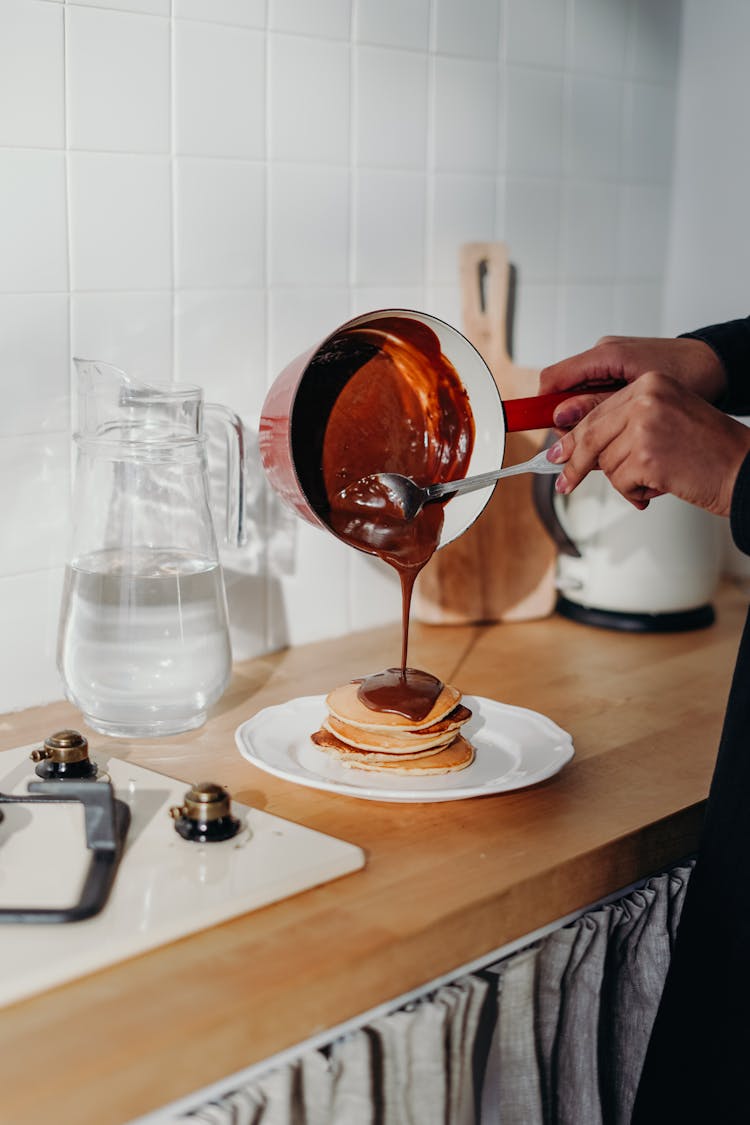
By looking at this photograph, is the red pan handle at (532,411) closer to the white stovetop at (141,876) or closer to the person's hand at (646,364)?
the person's hand at (646,364)

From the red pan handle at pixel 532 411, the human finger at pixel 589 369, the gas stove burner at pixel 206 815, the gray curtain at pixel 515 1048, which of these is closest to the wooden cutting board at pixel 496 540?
the human finger at pixel 589 369

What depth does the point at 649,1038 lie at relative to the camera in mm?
1023

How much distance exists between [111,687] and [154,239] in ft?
1.49

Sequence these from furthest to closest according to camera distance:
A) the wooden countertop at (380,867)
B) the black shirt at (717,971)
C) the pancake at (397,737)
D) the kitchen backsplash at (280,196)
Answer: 1. the kitchen backsplash at (280,196)
2. the pancake at (397,737)
3. the black shirt at (717,971)
4. the wooden countertop at (380,867)

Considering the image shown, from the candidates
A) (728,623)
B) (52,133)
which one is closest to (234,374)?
(52,133)

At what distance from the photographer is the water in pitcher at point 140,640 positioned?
1.06m

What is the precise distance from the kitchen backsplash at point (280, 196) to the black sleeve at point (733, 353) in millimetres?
414

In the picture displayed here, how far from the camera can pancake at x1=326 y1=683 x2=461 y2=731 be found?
1.02 m

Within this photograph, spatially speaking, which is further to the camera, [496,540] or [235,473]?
[496,540]

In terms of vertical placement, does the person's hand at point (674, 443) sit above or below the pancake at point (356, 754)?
above

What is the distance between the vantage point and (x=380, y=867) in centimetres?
88

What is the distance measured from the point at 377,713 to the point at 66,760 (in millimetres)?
249

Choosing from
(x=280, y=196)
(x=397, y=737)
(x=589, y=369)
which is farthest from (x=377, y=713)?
(x=280, y=196)

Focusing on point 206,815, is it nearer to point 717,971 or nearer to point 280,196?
point 717,971
